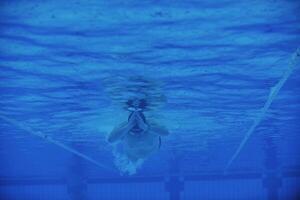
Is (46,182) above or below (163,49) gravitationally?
above

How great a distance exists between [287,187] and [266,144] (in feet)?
31.3

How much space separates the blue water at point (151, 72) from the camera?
7.44m

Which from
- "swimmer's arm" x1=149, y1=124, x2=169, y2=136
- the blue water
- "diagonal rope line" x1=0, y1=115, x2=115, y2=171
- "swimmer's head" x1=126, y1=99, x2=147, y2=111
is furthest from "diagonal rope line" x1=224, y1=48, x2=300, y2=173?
"diagonal rope line" x1=0, y1=115, x2=115, y2=171

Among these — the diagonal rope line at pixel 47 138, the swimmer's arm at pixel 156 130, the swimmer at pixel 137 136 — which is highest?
the diagonal rope line at pixel 47 138

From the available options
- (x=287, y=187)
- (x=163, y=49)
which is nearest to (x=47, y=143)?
(x=163, y=49)

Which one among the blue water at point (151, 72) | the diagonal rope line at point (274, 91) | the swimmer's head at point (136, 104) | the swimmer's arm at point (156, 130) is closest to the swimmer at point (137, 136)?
the swimmer's head at point (136, 104)

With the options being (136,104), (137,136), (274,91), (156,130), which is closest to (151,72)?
(137,136)

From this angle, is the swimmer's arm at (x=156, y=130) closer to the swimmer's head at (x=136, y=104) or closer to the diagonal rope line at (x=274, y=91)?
the swimmer's head at (x=136, y=104)

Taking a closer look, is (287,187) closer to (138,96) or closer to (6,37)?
(138,96)

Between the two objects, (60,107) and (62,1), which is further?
(60,107)

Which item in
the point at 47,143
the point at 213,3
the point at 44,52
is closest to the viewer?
the point at 213,3

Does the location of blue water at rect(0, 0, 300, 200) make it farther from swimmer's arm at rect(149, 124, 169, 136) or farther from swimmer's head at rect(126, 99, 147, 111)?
swimmer's arm at rect(149, 124, 169, 136)

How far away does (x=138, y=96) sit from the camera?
40.0 ft

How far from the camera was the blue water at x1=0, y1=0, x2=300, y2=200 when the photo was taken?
24.4 ft
